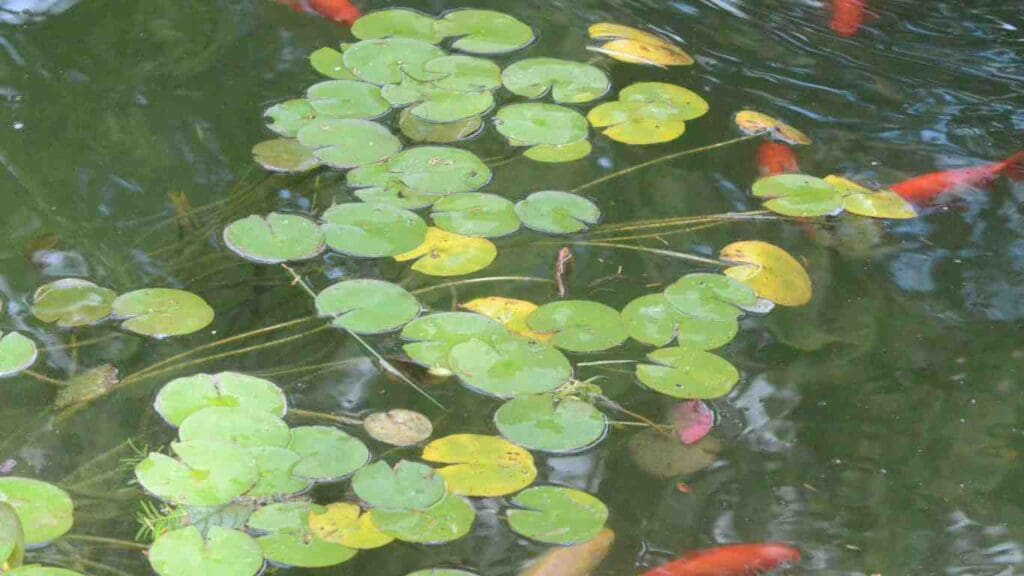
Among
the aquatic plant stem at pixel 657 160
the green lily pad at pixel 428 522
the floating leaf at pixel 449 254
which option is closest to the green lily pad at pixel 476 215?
the floating leaf at pixel 449 254

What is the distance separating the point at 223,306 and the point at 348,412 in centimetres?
31

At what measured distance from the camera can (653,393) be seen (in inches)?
71.5

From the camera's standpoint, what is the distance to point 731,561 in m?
1.57

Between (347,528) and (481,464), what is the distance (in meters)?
0.21

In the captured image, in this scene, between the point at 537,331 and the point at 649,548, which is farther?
the point at 537,331

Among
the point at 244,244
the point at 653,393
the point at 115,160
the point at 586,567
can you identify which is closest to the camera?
the point at 586,567

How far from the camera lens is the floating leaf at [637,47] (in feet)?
8.44

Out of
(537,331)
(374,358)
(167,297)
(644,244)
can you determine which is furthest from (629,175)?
(167,297)

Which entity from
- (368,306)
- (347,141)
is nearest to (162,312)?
(368,306)

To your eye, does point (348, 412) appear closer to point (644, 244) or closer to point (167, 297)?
point (167, 297)

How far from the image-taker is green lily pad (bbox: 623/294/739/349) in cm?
187

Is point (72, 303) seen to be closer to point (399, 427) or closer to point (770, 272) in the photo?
point (399, 427)

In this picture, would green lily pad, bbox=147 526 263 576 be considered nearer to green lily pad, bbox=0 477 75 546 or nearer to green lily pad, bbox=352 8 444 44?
green lily pad, bbox=0 477 75 546

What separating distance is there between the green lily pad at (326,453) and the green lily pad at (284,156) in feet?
2.17
